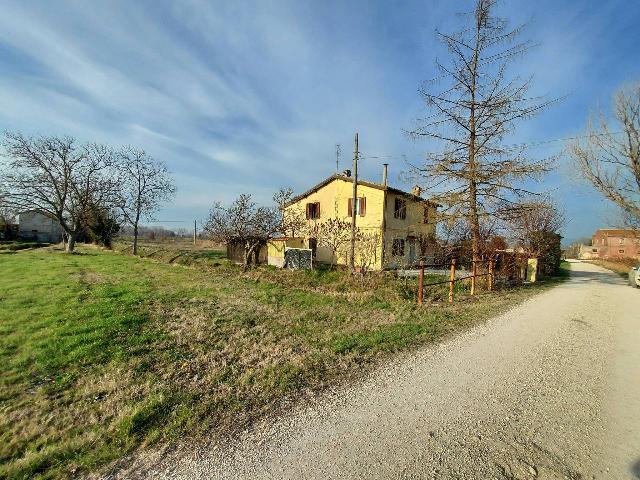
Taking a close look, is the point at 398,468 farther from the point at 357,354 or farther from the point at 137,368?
the point at 137,368

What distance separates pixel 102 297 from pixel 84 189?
87.8ft

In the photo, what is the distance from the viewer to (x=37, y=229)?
4788 cm

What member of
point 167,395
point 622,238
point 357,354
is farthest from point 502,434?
point 622,238

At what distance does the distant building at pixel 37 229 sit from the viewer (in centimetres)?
4622

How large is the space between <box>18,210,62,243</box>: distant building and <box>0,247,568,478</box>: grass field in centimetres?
4815

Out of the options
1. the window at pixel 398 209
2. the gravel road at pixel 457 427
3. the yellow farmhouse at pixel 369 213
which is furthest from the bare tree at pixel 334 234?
the gravel road at pixel 457 427

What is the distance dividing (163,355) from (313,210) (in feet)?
67.4

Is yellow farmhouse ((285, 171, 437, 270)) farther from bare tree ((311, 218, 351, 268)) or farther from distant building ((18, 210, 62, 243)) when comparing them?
distant building ((18, 210, 62, 243))

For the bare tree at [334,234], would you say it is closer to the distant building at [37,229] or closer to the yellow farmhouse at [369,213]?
the yellow farmhouse at [369,213]

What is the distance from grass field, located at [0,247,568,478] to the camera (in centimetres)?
302

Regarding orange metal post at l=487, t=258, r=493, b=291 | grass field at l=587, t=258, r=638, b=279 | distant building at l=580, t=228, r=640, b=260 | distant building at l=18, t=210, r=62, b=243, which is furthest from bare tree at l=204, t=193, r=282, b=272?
distant building at l=580, t=228, r=640, b=260

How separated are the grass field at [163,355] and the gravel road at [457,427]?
469 mm

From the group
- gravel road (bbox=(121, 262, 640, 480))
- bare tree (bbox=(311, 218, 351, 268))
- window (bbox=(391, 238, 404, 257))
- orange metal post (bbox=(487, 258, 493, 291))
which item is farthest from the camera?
bare tree (bbox=(311, 218, 351, 268))

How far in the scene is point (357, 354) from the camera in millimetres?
5121
